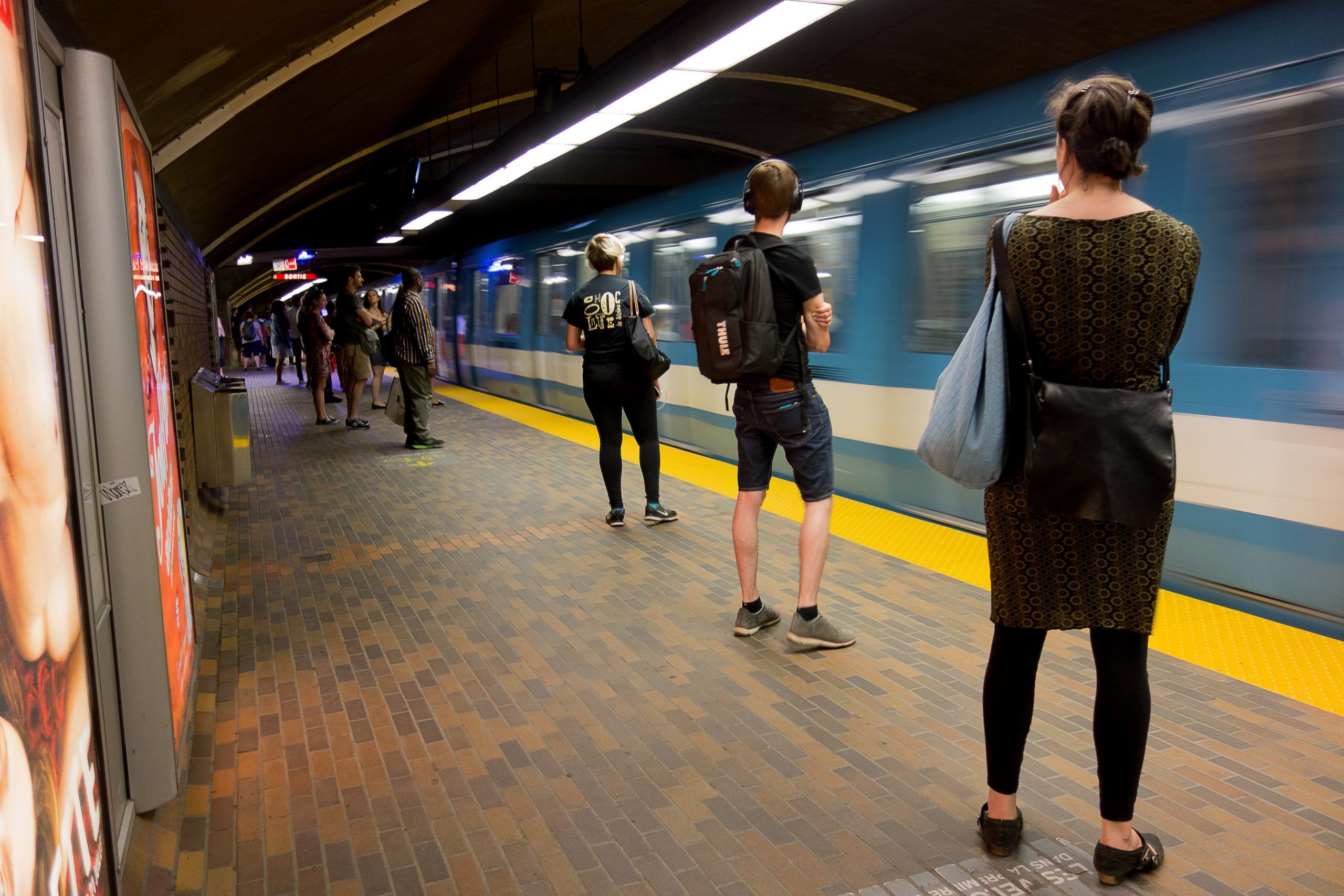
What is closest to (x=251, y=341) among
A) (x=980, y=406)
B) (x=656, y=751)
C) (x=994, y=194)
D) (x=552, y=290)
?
(x=552, y=290)

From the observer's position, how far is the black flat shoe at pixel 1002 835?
254 cm

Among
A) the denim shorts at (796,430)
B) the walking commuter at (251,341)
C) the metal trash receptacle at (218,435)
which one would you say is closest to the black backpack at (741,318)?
the denim shorts at (796,430)

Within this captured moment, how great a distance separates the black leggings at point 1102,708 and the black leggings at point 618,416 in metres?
3.71

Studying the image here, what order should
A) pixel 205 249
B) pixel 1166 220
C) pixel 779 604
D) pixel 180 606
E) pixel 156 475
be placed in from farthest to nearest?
pixel 205 249
pixel 779 604
pixel 180 606
pixel 156 475
pixel 1166 220

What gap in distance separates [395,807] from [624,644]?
1.46 m

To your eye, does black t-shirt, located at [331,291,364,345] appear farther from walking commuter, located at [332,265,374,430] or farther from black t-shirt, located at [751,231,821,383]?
black t-shirt, located at [751,231,821,383]

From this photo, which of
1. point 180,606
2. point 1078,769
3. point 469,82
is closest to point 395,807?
point 180,606

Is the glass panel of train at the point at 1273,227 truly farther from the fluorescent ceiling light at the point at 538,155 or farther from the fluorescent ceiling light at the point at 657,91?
the fluorescent ceiling light at the point at 538,155

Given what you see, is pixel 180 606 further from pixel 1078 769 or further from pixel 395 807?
pixel 1078 769

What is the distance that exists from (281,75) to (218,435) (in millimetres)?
2723

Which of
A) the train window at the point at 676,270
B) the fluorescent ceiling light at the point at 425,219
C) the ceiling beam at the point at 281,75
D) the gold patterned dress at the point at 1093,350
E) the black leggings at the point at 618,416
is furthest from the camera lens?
the fluorescent ceiling light at the point at 425,219

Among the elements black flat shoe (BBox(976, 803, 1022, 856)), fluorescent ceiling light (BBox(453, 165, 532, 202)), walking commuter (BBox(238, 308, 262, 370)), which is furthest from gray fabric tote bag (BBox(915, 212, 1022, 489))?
walking commuter (BBox(238, 308, 262, 370))

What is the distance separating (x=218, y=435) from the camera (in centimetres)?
611

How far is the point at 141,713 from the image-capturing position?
2.67 m
